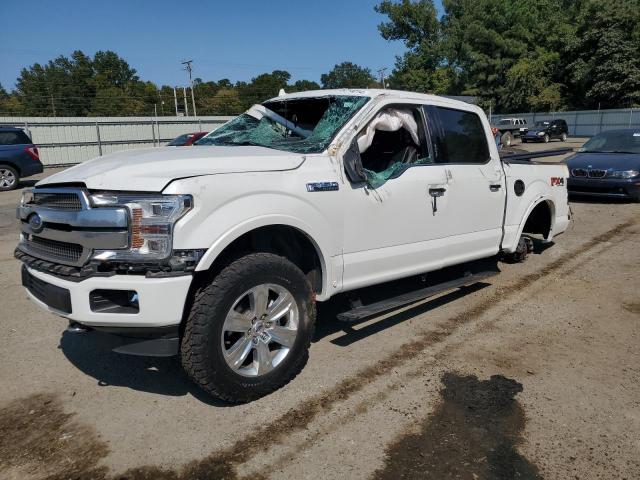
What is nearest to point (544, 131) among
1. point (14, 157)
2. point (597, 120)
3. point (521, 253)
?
point (597, 120)

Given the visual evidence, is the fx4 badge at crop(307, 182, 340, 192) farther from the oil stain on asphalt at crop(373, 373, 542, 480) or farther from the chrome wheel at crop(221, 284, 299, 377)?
the oil stain on asphalt at crop(373, 373, 542, 480)

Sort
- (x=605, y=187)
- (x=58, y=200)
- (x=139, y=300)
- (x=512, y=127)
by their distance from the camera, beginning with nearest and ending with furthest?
1. (x=139, y=300)
2. (x=58, y=200)
3. (x=605, y=187)
4. (x=512, y=127)

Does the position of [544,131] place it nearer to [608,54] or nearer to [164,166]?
[608,54]

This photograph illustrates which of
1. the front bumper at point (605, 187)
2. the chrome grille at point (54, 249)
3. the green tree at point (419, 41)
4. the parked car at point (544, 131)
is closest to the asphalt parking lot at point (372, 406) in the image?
the chrome grille at point (54, 249)

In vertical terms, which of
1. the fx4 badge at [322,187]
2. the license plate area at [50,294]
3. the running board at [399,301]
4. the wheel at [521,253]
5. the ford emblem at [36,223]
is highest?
Result: the fx4 badge at [322,187]

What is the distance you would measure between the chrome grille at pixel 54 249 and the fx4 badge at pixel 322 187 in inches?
56.3

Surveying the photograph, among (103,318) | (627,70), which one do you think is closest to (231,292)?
(103,318)

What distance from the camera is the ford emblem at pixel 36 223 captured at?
10.3 ft

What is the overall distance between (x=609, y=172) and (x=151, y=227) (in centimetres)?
966

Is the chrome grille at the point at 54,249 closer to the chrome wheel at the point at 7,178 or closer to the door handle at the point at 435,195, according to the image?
the door handle at the point at 435,195

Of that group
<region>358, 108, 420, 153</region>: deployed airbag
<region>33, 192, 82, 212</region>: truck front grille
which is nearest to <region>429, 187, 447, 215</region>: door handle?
<region>358, 108, 420, 153</region>: deployed airbag

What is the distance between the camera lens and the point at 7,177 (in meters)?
15.3

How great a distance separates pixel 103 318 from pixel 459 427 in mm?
2075

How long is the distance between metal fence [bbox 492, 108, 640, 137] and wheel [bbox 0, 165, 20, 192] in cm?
3075
